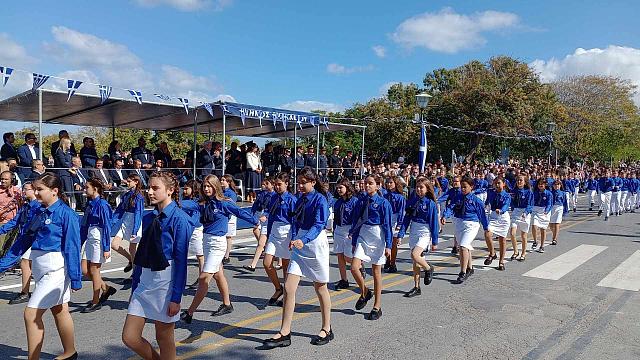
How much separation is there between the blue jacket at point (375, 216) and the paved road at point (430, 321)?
1.00m

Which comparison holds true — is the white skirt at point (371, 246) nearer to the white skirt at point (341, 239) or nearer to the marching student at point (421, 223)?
the marching student at point (421, 223)

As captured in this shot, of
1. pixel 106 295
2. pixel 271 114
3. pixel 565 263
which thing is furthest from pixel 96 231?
pixel 271 114

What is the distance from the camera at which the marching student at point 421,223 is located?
25.8 ft

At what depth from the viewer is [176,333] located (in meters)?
5.84

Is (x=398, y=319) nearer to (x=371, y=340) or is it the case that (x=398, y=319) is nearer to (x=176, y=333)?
→ (x=371, y=340)

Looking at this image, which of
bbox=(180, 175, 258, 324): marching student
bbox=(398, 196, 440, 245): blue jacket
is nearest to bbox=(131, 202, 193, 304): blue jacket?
bbox=(180, 175, 258, 324): marching student

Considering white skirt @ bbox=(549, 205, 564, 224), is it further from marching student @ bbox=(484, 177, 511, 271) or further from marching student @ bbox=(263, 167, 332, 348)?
marching student @ bbox=(263, 167, 332, 348)

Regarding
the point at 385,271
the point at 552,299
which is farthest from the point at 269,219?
the point at 552,299

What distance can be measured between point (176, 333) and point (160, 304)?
6.73 feet

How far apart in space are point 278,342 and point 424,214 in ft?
11.7

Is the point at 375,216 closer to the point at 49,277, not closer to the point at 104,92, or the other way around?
the point at 49,277

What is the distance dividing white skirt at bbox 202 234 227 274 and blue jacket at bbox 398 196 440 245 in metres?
2.99

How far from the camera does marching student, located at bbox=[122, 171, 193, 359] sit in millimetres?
3955

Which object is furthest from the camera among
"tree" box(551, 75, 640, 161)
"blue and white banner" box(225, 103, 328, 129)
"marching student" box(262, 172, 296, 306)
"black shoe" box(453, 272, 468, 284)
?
"tree" box(551, 75, 640, 161)
